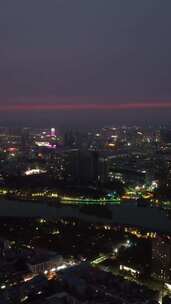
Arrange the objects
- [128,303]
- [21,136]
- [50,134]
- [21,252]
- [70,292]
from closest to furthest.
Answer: [128,303] → [70,292] → [21,252] → [21,136] → [50,134]

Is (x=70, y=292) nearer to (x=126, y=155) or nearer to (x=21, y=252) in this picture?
(x=21, y=252)

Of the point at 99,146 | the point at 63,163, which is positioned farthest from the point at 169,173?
the point at 99,146

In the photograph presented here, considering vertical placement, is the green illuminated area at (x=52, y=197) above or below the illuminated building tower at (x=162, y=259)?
below

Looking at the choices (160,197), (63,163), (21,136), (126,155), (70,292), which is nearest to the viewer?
(70,292)

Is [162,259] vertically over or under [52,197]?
over

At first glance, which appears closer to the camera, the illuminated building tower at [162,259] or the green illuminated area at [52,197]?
the illuminated building tower at [162,259]

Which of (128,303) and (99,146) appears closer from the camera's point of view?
(128,303)

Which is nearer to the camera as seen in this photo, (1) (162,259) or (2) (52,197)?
(1) (162,259)
